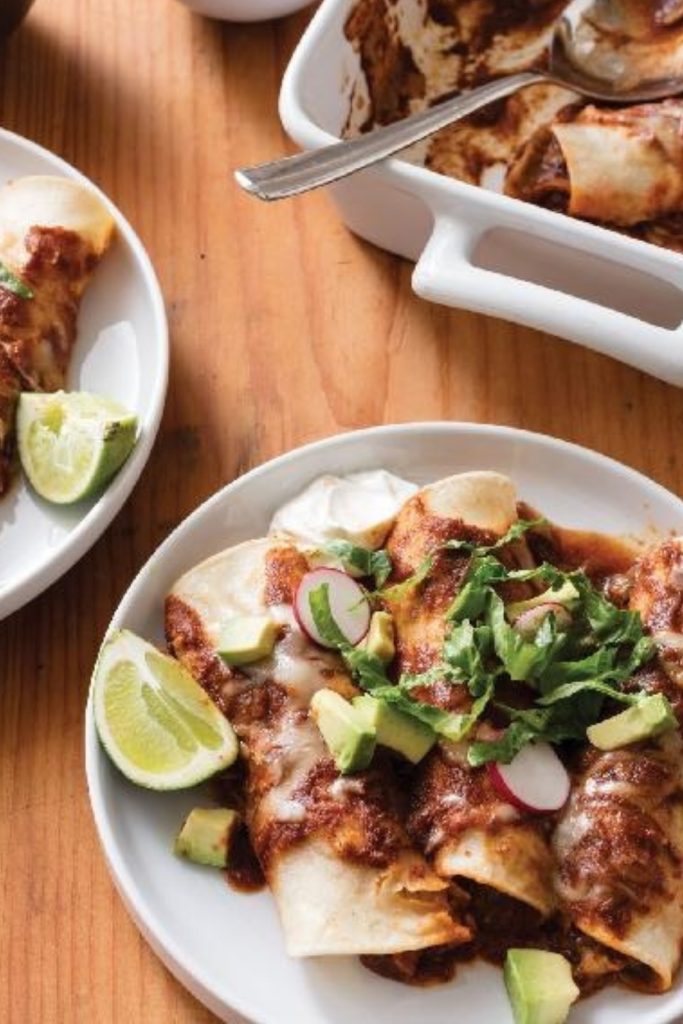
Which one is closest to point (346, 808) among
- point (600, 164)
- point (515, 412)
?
point (515, 412)

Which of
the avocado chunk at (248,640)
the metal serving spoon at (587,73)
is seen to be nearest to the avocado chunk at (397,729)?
the avocado chunk at (248,640)

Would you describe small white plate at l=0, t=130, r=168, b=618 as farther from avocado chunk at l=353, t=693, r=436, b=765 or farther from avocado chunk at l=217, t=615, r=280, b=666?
avocado chunk at l=353, t=693, r=436, b=765

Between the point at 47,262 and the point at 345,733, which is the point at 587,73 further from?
the point at 345,733

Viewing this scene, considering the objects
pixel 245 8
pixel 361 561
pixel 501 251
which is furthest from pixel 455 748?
pixel 245 8

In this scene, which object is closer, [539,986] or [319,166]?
[539,986]

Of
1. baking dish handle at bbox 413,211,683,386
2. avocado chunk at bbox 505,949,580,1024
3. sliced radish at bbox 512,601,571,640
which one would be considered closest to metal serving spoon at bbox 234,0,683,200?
baking dish handle at bbox 413,211,683,386

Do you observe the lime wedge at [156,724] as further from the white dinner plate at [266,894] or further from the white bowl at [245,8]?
the white bowl at [245,8]
